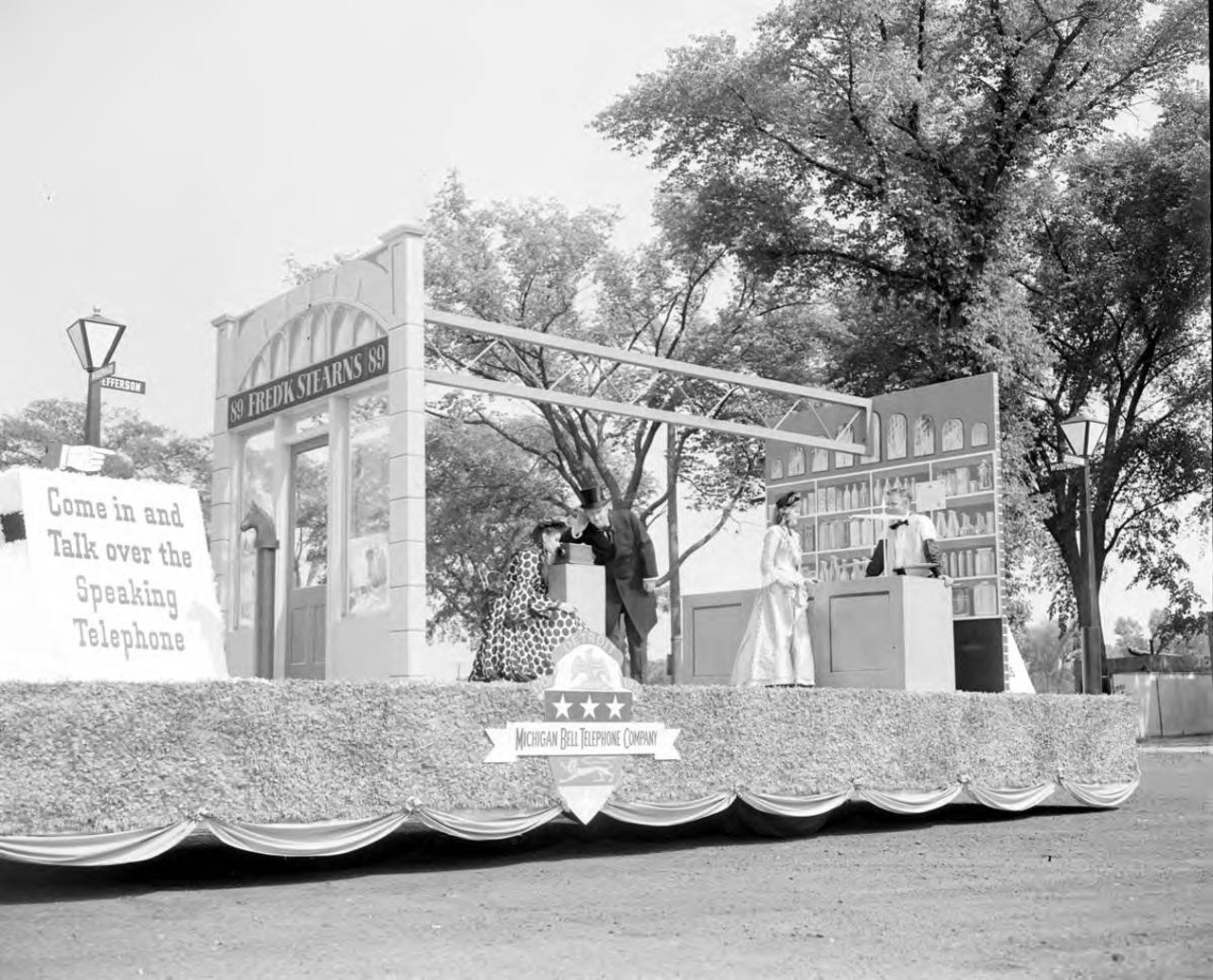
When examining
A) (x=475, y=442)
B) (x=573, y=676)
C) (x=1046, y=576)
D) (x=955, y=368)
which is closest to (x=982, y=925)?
(x=573, y=676)

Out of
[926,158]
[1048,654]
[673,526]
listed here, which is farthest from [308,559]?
[1048,654]

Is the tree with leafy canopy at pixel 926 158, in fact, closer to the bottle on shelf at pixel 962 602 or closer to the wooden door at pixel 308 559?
the bottle on shelf at pixel 962 602

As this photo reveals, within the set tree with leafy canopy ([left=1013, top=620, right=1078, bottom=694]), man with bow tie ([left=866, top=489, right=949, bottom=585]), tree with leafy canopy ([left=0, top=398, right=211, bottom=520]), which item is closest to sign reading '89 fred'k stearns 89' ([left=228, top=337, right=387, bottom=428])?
man with bow tie ([left=866, top=489, right=949, bottom=585])

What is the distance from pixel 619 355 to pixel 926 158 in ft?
43.8

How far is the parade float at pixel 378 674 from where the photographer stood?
8414 millimetres

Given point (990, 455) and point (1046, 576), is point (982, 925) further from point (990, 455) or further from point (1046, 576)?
point (1046, 576)

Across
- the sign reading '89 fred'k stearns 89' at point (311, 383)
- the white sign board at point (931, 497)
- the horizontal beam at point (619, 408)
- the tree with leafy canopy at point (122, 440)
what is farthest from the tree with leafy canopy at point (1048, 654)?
the tree with leafy canopy at point (122, 440)

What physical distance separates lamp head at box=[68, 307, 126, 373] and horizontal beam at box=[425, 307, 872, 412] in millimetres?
2792

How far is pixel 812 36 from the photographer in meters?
25.1

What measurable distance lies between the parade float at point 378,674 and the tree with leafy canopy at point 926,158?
9.84 m

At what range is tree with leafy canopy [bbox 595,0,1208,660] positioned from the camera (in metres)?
24.5

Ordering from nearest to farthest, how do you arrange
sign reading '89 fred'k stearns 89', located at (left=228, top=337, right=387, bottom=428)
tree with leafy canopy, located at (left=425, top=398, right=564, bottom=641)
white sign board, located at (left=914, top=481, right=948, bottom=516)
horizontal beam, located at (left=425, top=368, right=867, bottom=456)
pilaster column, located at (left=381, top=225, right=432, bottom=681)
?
pilaster column, located at (left=381, top=225, right=432, bottom=681), sign reading '89 fred'k stearns 89', located at (left=228, top=337, right=387, bottom=428), horizontal beam, located at (left=425, top=368, right=867, bottom=456), white sign board, located at (left=914, top=481, right=948, bottom=516), tree with leafy canopy, located at (left=425, top=398, right=564, bottom=641)

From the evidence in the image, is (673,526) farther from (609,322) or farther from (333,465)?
(333,465)

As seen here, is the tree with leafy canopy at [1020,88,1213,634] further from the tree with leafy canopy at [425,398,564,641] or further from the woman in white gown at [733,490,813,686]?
the woman in white gown at [733,490,813,686]
